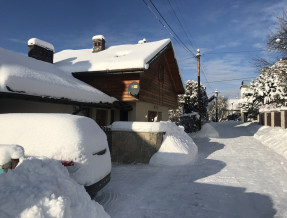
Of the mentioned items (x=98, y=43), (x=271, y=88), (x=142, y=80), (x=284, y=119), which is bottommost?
(x=284, y=119)

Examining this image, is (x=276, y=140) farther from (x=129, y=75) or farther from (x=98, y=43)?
(x=98, y=43)

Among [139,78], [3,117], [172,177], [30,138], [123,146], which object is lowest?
[172,177]

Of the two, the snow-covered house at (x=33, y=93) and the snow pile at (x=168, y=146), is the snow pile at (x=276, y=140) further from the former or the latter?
the snow-covered house at (x=33, y=93)

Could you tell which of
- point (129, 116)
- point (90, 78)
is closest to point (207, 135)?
point (129, 116)

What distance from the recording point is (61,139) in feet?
11.4

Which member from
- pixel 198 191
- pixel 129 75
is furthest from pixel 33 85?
pixel 198 191

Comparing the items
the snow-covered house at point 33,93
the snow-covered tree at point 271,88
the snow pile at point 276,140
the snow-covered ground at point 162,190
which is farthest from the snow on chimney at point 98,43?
the snow pile at point 276,140

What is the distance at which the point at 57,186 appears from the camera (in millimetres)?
2682

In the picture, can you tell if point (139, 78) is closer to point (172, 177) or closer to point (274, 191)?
point (172, 177)

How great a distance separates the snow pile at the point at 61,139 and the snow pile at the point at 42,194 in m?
0.37

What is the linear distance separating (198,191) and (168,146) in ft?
9.62

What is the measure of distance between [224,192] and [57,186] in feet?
12.2

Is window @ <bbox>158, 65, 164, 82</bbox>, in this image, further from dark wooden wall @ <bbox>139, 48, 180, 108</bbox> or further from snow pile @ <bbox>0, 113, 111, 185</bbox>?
snow pile @ <bbox>0, 113, 111, 185</bbox>

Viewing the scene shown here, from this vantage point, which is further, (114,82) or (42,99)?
(114,82)
